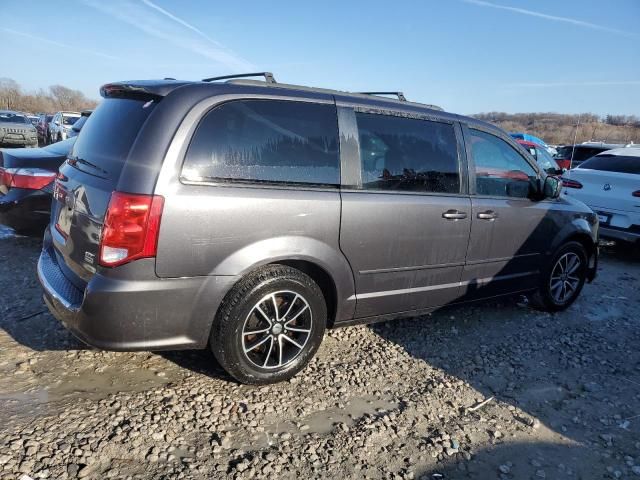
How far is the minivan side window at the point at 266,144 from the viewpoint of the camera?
264cm

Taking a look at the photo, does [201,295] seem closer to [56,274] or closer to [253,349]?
[253,349]

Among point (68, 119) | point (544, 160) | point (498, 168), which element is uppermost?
point (68, 119)

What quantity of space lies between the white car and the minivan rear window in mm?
6501

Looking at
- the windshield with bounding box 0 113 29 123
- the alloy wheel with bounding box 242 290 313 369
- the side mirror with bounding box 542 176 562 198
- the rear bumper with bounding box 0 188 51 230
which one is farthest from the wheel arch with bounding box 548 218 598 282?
the windshield with bounding box 0 113 29 123

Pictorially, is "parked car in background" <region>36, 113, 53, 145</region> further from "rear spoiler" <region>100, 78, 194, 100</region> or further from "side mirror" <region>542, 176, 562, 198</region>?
"side mirror" <region>542, 176, 562, 198</region>

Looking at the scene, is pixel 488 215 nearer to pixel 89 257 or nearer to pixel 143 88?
pixel 143 88

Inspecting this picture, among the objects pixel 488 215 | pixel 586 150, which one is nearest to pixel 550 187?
pixel 488 215

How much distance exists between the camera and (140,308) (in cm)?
251

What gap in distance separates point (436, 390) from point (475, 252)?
1.24 meters

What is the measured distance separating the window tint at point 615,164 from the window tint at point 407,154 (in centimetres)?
532

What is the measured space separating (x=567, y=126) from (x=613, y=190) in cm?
4158

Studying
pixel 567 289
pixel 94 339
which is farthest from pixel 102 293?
pixel 567 289

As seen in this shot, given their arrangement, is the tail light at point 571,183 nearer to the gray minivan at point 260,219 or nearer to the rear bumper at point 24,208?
the gray minivan at point 260,219

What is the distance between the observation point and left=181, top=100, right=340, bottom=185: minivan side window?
8.68 feet
